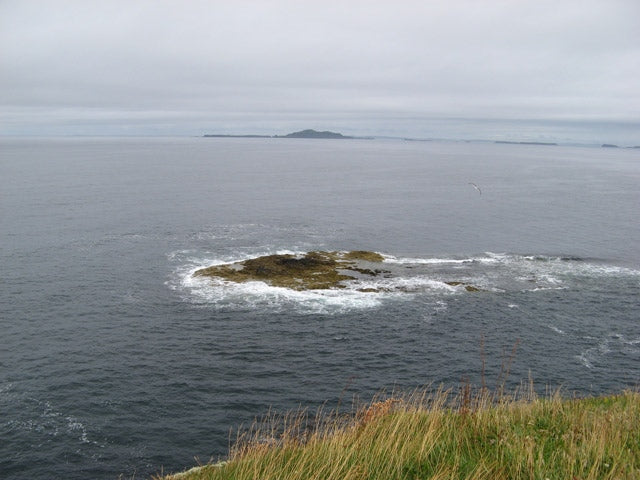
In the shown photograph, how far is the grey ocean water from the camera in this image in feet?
96.6

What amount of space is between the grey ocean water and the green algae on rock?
2143mm

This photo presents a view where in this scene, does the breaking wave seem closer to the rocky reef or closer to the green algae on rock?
the rocky reef

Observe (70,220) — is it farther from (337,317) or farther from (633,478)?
(633,478)

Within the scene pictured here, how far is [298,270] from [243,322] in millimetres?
14582

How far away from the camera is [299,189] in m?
126

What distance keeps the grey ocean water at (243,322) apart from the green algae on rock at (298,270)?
2143mm

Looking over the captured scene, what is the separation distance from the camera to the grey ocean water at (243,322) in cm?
2944

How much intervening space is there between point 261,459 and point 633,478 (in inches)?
243

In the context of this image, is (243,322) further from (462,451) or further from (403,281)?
(462,451)

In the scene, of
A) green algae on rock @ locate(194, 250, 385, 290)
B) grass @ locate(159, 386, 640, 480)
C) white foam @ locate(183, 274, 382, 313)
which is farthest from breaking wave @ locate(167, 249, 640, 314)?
grass @ locate(159, 386, 640, 480)

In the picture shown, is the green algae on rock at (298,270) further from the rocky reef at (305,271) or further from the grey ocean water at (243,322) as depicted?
the grey ocean water at (243,322)

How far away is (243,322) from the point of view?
43.0 meters

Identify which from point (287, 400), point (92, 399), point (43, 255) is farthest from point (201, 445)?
point (43, 255)

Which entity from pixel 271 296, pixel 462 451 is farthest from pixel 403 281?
pixel 462 451
